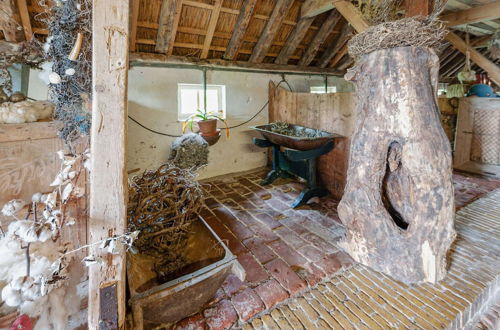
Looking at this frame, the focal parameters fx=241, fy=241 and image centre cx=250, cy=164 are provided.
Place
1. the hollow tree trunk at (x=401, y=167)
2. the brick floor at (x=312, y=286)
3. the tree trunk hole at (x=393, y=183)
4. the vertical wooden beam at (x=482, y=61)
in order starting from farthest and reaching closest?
the vertical wooden beam at (x=482, y=61)
the tree trunk hole at (x=393, y=183)
the hollow tree trunk at (x=401, y=167)
the brick floor at (x=312, y=286)

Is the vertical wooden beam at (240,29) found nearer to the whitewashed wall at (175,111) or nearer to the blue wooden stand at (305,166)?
the whitewashed wall at (175,111)

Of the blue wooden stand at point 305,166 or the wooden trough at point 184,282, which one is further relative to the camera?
the blue wooden stand at point 305,166

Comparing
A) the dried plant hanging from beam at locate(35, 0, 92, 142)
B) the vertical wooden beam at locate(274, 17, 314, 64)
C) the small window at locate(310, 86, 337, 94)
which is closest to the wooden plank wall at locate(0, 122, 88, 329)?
the dried plant hanging from beam at locate(35, 0, 92, 142)

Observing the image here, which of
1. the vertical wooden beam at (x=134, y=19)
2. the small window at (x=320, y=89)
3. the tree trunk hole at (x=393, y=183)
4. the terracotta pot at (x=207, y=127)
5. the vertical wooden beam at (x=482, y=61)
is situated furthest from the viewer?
the small window at (x=320, y=89)

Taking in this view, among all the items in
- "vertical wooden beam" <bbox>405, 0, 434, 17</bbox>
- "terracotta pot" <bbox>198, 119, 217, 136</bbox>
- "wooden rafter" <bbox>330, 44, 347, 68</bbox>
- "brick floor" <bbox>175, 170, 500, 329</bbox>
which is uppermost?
"wooden rafter" <bbox>330, 44, 347, 68</bbox>

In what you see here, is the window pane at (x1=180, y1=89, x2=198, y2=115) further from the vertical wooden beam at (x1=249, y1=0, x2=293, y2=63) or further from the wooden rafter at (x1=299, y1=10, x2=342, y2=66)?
the wooden rafter at (x1=299, y1=10, x2=342, y2=66)

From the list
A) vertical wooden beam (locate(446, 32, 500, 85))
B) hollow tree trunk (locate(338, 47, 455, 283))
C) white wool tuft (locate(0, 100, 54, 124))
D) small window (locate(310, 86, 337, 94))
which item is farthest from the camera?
small window (locate(310, 86, 337, 94))

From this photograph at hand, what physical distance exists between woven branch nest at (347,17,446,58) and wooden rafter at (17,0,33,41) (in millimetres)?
3334

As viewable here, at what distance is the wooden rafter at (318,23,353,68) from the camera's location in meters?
4.26

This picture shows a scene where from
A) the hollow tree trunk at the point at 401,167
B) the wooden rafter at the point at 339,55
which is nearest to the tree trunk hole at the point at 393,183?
the hollow tree trunk at the point at 401,167

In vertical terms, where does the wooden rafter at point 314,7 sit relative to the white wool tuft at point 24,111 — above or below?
above

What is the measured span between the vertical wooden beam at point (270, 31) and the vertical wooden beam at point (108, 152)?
3097mm

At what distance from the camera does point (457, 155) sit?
14.1 feet

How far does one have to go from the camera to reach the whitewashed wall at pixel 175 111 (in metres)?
3.54
